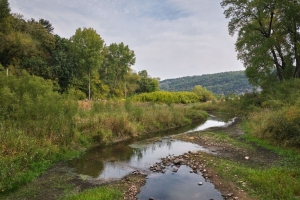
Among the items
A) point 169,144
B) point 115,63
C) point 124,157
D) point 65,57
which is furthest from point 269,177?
point 115,63

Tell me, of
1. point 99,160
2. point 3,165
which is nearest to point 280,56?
point 99,160

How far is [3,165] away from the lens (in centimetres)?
870

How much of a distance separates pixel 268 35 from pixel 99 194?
91.9ft

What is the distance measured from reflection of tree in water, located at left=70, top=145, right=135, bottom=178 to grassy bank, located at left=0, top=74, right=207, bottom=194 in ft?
2.55

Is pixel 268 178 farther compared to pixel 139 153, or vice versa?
pixel 139 153

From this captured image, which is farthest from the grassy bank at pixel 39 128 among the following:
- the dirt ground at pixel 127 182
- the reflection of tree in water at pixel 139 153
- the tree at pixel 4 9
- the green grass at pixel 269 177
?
the tree at pixel 4 9


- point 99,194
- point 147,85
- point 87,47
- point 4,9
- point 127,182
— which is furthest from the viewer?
point 147,85

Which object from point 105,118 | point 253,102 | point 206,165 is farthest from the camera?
point 253,102

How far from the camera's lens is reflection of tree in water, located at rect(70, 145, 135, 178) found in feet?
36.4

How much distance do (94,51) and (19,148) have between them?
138ft

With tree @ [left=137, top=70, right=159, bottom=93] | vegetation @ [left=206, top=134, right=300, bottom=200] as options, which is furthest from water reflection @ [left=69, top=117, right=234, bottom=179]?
tree @ [left=137, top=70, right=159, bottom=93]

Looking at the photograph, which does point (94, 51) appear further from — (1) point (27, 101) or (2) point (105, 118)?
(1) point (27, 101)

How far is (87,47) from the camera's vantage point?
4966 cm

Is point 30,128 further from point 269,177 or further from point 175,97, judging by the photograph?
point 175,97
